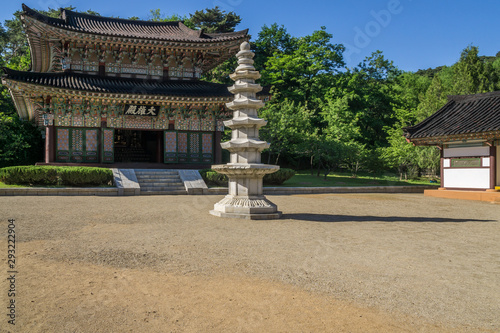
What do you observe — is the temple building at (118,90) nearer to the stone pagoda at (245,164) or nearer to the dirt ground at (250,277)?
the stone pagoda at (245,164)

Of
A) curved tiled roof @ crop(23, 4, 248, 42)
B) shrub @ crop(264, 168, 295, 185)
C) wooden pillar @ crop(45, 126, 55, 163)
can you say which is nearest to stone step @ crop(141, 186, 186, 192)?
shrub @ crop(264, 168, 295, 185)

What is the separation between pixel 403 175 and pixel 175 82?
68.7ft

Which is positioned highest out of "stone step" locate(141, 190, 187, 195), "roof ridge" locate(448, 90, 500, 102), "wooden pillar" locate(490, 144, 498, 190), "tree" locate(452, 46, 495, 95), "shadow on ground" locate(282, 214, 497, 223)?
"tree" locate(452, 46, 495, 95)

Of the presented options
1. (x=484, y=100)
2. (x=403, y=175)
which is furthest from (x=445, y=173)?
(x=403, y=175)

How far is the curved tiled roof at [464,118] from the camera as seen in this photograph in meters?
18.2

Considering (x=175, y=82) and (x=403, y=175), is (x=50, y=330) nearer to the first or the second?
(x=175, y=82)

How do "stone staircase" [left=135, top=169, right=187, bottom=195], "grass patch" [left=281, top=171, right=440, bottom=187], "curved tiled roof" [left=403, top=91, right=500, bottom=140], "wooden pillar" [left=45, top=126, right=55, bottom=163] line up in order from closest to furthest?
"curved tiled roof" [left=403, top=91, right=500, bottom=140] < "stone staircase" [left=135, top=169, right=187, bottom=195] < "wooden pillar" [left=45, top=126, right=55, bottom=163] < "grass patch" [left=281, top=171, right=440, bottom=187]

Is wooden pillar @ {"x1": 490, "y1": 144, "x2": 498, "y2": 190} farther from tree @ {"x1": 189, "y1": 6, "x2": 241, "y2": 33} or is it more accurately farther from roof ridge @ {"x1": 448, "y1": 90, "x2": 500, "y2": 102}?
tree @ {"x1": 189, "y1": 6, "x2": 241, "y2": 33}

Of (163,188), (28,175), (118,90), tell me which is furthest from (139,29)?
(28,175)

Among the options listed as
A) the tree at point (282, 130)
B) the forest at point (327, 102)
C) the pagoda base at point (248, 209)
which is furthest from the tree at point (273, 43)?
the pagoda base at point (248, 209)

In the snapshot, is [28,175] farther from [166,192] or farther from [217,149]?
[217,149]

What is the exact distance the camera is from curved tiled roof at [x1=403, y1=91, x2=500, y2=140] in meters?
18.2

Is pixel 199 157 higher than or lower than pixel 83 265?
higher

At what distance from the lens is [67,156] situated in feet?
73.4
